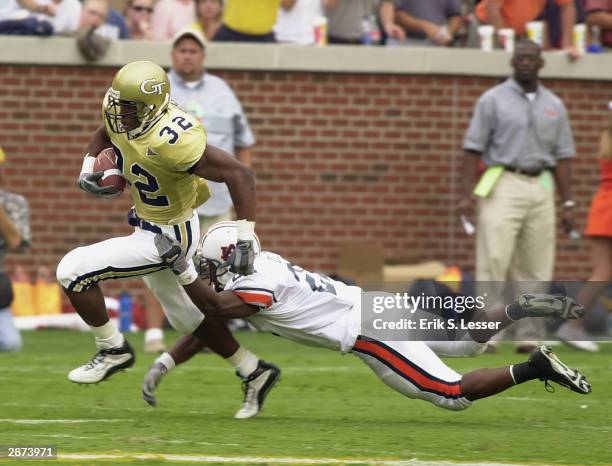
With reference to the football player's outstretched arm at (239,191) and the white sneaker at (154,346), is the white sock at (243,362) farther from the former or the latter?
the white sneaker at (154,346)

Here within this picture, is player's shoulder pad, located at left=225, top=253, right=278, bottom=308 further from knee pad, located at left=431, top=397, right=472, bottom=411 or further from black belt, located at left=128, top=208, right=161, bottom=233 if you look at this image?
knee pad, located at left=431, top=397, right=472, bottom=411

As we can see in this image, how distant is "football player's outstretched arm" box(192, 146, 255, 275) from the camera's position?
6.94 metres

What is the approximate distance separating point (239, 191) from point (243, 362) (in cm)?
103

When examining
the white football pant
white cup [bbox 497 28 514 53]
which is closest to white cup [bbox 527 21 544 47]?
white cup [bbox 497 28 514 53]

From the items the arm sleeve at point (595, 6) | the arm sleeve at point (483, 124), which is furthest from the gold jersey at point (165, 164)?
the arm sleeve at point (595, 6)

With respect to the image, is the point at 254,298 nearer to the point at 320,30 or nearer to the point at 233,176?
the point at 233,176

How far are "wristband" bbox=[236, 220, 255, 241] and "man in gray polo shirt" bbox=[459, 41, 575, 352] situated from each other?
411 centimetres

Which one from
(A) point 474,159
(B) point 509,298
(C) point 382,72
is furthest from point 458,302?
(C) point 382,72

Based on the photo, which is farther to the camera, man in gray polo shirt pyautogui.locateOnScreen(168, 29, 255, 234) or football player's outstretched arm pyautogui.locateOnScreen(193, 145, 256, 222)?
man in gray polo shirt pyautogui.locateOnScreen(168, 29, 255, 234)

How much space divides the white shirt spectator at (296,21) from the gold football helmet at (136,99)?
584 cm

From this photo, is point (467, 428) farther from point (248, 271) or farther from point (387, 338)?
point (248, 271)

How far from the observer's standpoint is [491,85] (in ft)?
43.1

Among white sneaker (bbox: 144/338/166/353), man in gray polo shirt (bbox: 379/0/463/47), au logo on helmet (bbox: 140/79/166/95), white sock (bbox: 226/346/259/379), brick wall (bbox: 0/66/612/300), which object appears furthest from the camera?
man in gray polo shirt (bbox: 379/0/463/47)

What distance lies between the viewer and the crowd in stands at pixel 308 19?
1284cm
